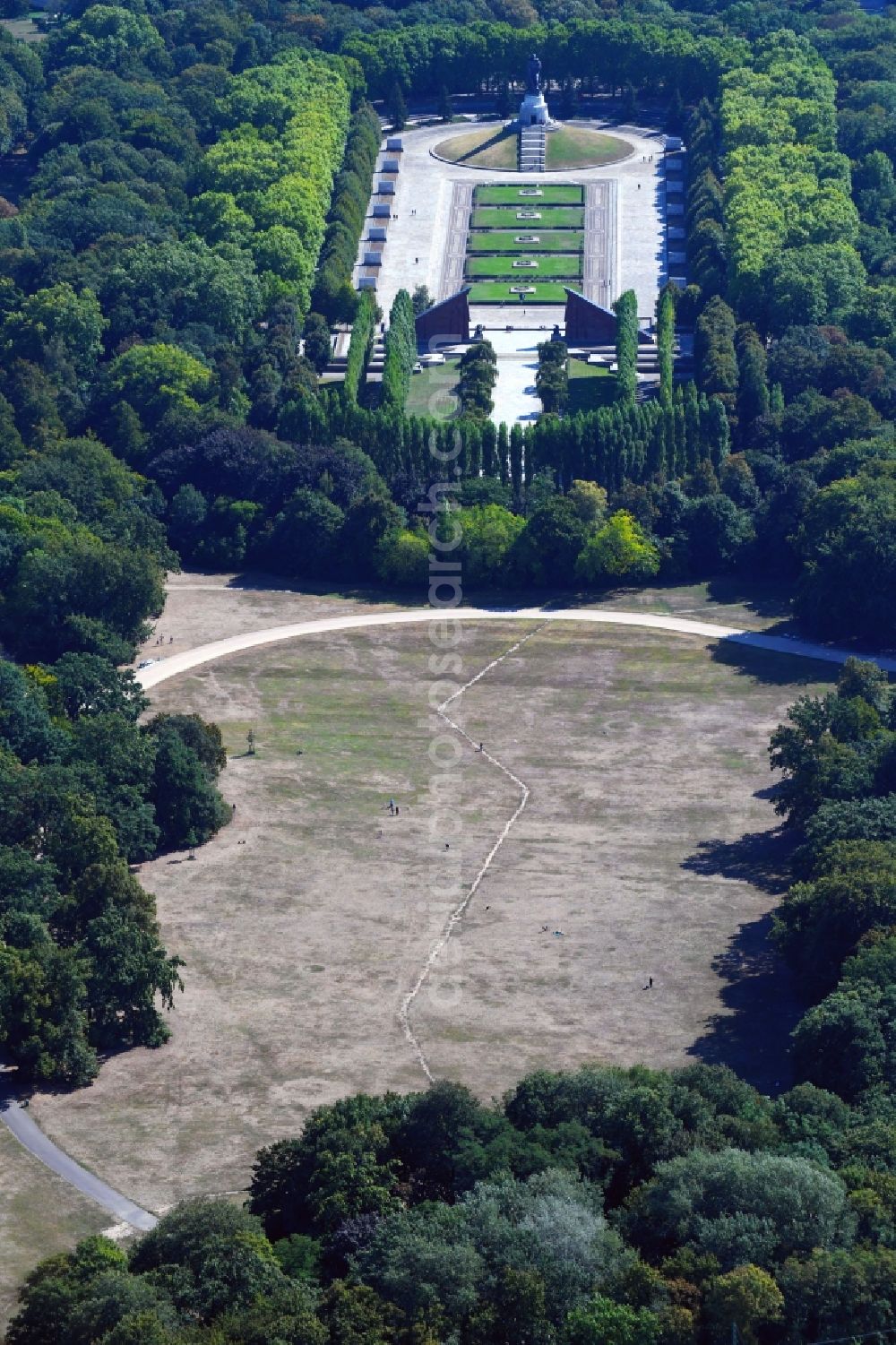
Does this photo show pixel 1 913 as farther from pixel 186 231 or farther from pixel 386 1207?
pixel 186 231

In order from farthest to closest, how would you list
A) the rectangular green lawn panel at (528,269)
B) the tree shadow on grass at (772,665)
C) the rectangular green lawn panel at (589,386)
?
the rectangular green lawn panel at (528,269), the rectangular green lawn panel at (589,386), the tree shadow on grass at (772,665)

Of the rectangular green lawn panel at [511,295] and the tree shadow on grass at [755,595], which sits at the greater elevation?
the rectangular green lawn panel at [511,295]

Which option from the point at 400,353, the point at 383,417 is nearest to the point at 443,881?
the point at 383,417

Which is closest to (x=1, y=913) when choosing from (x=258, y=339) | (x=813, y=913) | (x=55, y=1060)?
(x=55, y=1060)

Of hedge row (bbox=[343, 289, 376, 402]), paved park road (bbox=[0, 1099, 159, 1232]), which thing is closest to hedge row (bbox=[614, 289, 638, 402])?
hedge row (bbox=[343, 289, 376, 402])

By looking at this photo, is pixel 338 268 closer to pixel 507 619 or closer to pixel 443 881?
pixel 507 619

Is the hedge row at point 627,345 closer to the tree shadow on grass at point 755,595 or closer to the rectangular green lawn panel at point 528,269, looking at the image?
the rectangular green lawn panel at point 528,269

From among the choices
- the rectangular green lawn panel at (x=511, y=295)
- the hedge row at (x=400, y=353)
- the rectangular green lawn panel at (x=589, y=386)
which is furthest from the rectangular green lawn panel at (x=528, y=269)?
the rectangular green lawn panel at (x=589, y=386)
